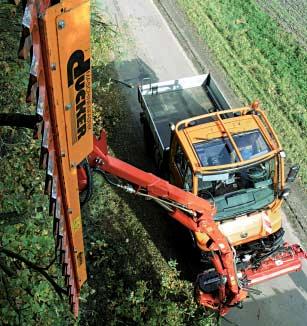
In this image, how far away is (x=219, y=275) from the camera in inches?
298

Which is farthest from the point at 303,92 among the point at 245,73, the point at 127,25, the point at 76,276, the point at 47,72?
the point at 47,72

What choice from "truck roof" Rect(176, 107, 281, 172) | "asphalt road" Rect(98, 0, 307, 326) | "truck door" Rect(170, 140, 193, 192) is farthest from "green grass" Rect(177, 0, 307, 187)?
"truck door" Rect(170, 140, 193, 192)

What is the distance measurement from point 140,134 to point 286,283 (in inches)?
198

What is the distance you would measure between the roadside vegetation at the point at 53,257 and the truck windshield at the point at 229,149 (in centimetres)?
194

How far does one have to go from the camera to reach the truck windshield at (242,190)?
8.05 m

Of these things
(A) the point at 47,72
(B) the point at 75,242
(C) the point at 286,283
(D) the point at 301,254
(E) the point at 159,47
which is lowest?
(C) the point at 286,283

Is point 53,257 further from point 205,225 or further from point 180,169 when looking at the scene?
point 180,169

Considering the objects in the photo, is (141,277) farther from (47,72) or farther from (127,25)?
(127,25)

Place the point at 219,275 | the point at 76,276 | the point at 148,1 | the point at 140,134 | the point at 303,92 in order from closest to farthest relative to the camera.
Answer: the point at 76,276, the point at 219,275, the point at 140,134, the point at 303,92, the point at 148,1

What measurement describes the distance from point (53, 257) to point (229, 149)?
10.9ft

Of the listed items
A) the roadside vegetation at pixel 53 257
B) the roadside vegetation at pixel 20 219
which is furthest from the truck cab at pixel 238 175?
the roadside vegetation at pixel 20 219

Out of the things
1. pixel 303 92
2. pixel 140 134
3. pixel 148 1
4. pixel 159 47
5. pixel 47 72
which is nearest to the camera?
pixel 47 72

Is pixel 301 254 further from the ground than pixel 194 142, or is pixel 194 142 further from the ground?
pixel 194 142

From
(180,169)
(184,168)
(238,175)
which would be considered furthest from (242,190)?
(180,169)
